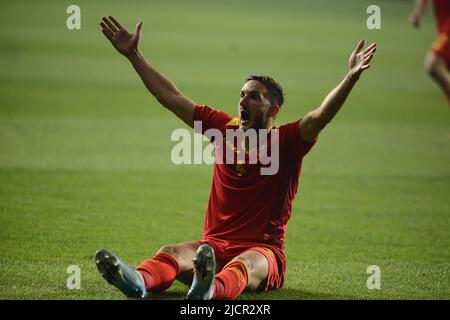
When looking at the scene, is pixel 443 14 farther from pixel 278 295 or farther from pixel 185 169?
pixel 278 295

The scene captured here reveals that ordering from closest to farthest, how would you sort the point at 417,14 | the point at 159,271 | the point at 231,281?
1. the point at 231,281
2. the point at 159,271
3. the point at 417,14

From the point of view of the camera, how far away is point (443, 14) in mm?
12383

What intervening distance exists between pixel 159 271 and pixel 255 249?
0.82 metres

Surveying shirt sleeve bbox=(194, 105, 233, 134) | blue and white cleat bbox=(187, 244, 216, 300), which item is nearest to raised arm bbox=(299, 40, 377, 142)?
shirt sleeve bbox=(194, 105, 233, 134)

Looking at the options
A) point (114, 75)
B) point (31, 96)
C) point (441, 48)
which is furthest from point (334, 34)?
point (441, 48)

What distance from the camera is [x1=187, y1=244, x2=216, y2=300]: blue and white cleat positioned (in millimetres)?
6164

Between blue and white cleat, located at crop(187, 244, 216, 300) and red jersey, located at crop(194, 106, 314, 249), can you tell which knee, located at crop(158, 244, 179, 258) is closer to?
red jersey, located at crop(194, 106, 314, 249)

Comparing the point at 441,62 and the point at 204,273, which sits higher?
the point at 441,62

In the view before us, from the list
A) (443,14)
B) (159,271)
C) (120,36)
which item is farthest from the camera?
(443,14)

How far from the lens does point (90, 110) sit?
58.6 feet

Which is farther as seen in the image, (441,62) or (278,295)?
(441,62)

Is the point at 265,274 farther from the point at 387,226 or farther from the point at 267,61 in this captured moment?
the point at 267,61

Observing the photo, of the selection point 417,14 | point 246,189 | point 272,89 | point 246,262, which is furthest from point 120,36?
point 417,14

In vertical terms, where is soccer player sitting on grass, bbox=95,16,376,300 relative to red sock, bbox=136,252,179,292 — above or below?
above
